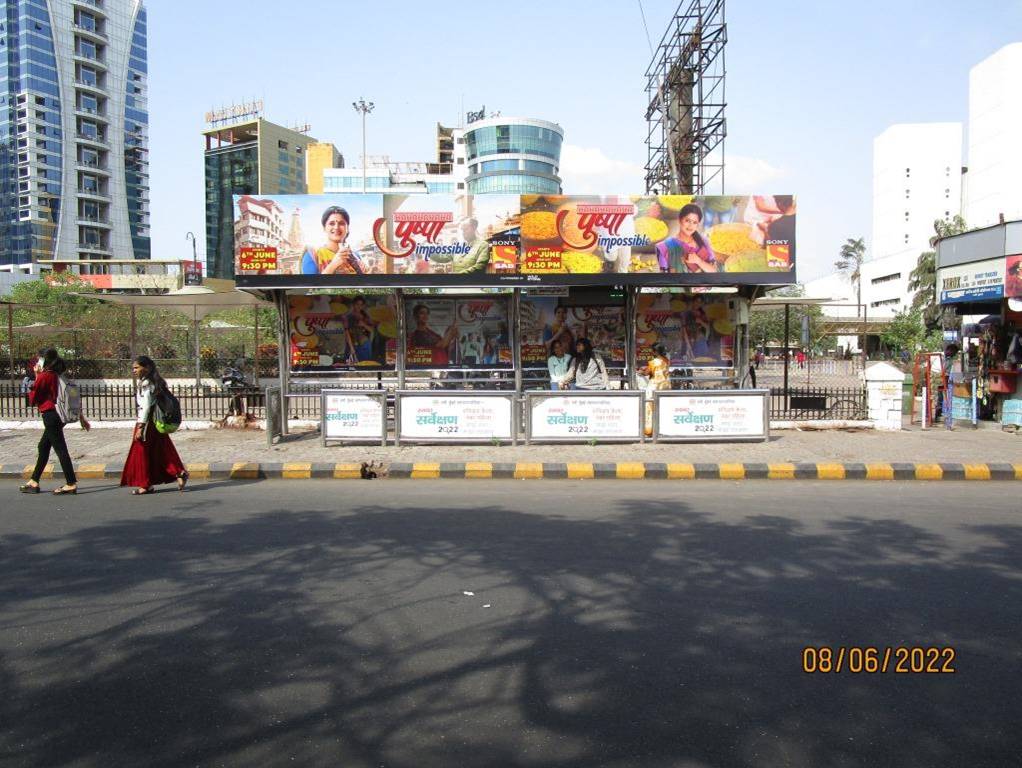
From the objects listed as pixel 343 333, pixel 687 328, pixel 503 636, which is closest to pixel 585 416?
pixel 687 328

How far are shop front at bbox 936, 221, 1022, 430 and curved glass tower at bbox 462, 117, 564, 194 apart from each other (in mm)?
93673

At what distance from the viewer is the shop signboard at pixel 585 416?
11.7 m

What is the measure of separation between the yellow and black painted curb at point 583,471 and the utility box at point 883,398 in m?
3.56

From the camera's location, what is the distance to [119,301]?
15.5m

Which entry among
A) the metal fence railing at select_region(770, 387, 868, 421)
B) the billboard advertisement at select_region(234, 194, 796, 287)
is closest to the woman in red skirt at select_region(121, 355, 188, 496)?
the billboard advertisement at select_region(234, 194, 796, 287)

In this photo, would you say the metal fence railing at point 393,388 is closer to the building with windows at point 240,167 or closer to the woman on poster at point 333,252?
the woman on poster at point 333,252

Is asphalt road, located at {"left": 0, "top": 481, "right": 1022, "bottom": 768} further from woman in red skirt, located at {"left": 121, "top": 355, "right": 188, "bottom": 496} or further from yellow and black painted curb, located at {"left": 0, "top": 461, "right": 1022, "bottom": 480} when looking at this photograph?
yellow and black painted curb, located at {"left": 0, "top": 461, "right": 1022, "bottom": 480}

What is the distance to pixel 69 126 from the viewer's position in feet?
291

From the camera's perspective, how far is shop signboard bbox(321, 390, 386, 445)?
38.9 feet

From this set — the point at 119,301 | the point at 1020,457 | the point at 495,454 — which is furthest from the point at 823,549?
the point at 119,301

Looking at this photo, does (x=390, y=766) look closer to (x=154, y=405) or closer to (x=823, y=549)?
(x=823, y=549)

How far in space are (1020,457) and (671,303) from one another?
5.85 metres
